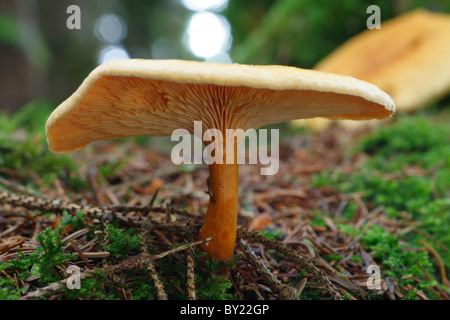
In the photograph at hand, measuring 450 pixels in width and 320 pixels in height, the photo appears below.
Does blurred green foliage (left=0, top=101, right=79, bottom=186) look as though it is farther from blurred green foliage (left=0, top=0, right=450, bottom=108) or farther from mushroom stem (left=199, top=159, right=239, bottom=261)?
blurred green foliage (left=0, top=0, right=450, bottom=108)

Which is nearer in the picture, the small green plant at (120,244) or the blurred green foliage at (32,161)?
the small green plant at (120,244)

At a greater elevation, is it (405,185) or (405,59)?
(405,59)

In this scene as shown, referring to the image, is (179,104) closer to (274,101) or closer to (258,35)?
(274,101)

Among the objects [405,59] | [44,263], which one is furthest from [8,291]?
[405,59]
